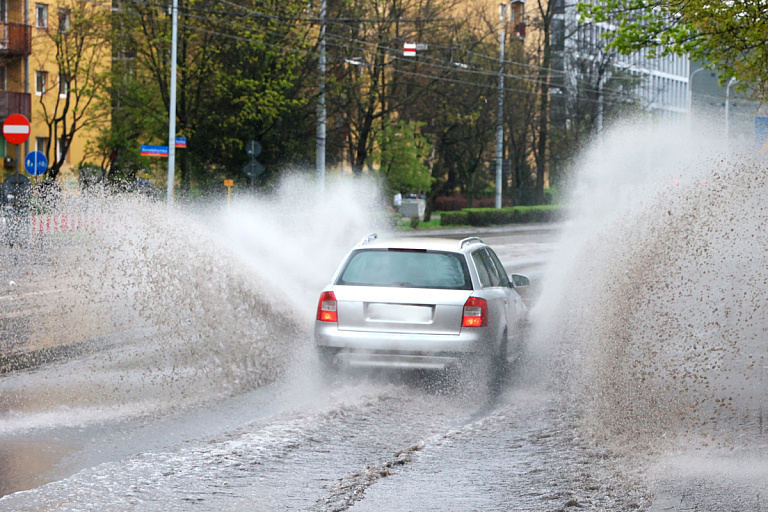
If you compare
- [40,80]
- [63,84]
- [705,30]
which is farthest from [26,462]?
[40,80]

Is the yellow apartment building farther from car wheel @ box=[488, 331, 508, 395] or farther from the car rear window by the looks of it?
car wheel @ box=[488, 331, 508, 395]

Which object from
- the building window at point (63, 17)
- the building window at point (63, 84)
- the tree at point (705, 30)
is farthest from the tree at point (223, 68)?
the tree at point (705, 30)

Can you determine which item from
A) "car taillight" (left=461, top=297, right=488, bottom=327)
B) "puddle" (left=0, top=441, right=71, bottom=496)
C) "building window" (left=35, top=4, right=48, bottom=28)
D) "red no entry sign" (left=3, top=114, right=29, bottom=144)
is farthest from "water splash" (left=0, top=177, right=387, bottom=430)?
"building window" (left=35, top=4, right=48, bottom=28)

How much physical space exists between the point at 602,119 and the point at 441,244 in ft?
182

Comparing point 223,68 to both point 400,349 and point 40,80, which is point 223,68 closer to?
point 40,80

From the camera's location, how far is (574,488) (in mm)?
5871

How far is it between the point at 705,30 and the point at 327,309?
10026mm

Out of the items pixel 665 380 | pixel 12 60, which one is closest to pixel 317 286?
pixel 665 380

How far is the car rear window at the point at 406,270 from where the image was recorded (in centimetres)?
889

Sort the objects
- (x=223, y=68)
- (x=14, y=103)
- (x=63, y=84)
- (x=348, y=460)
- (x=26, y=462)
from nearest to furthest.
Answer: (x=26, y=462)
(x=348, y=460)
(x=223, y=68)
(x=14, y=103)
(x=63, y=84)

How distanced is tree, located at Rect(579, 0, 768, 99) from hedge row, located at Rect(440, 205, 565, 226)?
27785 mm

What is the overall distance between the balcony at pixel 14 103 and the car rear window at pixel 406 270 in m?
37.8

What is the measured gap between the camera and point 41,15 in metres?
48.6

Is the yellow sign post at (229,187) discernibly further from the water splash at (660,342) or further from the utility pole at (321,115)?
the water splash at (660,342)
